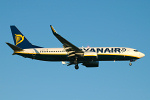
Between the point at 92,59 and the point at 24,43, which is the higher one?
the point at 24,43

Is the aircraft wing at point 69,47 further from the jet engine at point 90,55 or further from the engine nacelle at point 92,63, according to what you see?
the engine nacelle at point 92,63

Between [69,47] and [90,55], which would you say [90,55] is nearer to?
[90,55]

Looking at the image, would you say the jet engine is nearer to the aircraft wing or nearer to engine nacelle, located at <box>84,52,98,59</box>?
engine nacelle, located at <box>84,52,98,59</box>

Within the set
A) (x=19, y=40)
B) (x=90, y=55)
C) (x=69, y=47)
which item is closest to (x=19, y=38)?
(x=19, y=40)

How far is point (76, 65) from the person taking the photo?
A: 247ft

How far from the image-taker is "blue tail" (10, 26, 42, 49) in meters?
79.7

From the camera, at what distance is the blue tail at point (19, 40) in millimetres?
79688

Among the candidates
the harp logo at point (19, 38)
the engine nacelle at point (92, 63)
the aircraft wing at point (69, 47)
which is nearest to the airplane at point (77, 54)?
the aircraft wing at point (69, 47)

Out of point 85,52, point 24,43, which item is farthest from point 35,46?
point 85,52

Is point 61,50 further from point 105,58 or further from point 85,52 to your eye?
point 105,58

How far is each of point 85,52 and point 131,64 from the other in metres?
11.6

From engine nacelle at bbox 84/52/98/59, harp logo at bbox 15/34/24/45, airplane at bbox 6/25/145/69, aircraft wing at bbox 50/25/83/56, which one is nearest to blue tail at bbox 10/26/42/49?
harp logo at bbox 15/34/24/45

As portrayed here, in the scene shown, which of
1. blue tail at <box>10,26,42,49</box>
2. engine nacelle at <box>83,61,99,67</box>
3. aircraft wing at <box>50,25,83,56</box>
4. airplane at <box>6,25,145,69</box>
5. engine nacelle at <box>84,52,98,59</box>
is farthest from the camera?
blue tail at <box>10,26,42,49</box>

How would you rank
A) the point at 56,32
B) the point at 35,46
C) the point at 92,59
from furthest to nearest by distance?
the point at 35,46
the point at 92,59
the point at 56,32
